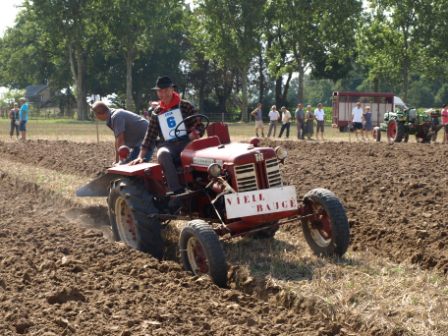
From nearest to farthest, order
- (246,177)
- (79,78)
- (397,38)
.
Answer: (246,177) → (397,38) → (79,78)

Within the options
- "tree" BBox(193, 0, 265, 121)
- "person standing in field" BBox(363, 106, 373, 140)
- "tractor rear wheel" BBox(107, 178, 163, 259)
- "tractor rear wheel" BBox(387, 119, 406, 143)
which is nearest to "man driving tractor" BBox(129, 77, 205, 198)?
"tractor rear wheel" BBox(107, 178, 163, 259)

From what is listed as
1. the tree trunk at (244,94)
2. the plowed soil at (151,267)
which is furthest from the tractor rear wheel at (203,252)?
the tree trunk at (244,94)

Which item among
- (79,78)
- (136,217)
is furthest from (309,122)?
(79,78)

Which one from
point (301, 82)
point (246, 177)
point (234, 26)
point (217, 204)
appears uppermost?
point (234, 26)

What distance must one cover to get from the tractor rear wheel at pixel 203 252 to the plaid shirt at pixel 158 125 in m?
1.38

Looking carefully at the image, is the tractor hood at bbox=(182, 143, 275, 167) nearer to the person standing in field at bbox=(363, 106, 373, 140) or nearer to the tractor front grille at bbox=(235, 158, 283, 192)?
the tractor front grille at bbox=(235, 158, 283, 192)

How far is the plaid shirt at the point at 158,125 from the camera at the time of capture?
24.2 feet

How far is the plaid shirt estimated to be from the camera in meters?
7.38

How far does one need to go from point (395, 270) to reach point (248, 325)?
6.46 ft

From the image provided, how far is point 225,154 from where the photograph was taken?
6723mm

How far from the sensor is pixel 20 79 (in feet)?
237

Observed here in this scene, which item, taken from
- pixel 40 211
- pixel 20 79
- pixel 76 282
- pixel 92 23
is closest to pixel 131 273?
pixel 76 282

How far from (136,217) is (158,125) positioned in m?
1.00

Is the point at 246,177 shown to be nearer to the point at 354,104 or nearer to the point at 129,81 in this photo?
the point at 354,104
